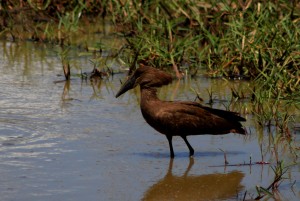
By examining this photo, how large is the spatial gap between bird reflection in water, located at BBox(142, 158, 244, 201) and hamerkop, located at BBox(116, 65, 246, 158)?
1.74 ft

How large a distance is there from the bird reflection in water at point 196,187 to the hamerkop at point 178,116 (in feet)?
1.74

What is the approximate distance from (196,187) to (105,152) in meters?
1.13

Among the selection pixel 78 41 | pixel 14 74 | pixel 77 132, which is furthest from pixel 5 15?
pixel 77 132

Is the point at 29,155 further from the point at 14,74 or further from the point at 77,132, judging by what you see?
the point at 14,74

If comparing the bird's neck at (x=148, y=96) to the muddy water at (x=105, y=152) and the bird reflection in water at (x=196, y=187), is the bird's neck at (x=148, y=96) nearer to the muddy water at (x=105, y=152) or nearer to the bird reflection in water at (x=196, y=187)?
the muddy water at (x=105, y=152)

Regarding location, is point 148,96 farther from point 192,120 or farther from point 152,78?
point 192,120

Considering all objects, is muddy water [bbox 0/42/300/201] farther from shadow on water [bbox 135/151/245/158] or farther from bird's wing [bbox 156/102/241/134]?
bird's wing [bbox 156/102/241/134]

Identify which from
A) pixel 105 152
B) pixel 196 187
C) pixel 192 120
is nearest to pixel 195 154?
pixel 192 120

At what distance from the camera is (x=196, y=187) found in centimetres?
650

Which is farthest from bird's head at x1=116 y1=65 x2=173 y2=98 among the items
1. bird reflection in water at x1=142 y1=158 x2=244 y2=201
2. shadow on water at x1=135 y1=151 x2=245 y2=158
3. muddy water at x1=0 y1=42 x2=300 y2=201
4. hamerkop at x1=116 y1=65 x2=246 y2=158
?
bird reflection in water at x1=142 y1=158 x2=244 y2=201

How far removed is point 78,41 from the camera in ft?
41.9

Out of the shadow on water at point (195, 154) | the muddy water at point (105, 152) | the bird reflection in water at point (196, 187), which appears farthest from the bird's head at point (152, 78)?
the bird reflection in water at point (196, 187)

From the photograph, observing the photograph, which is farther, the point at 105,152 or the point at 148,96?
the point at 148,96

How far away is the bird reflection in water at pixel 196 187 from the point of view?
6234mm
